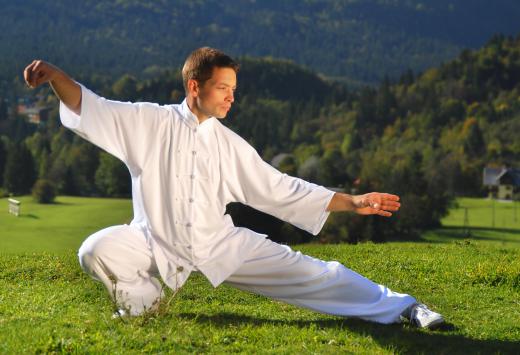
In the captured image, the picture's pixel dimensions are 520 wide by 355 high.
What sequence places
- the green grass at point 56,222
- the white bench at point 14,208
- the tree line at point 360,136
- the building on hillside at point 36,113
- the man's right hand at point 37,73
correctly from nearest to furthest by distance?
1. the man's right hand at point 37,73
2. the green grass at point 56,222
3. the white bench at point 14,208
4. the tree line at point 360,136
5. the building on hillside at point 36,113

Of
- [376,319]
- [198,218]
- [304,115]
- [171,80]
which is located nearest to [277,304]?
[376,319]

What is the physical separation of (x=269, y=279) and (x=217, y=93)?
4.31ft

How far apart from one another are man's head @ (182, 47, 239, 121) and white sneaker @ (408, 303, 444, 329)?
1933 mm

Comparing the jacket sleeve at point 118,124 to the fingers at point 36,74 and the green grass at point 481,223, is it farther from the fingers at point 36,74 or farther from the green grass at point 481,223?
the green grass at point 481,223

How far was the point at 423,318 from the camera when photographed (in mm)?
5621

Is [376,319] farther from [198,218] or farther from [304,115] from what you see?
[304,115]

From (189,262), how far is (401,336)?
4.88ft

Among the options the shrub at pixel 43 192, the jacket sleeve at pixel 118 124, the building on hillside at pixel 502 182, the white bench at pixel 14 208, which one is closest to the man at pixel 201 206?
the jacket sleeve at pixel 118 124

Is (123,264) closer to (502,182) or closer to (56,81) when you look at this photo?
(56,81)

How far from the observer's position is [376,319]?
223 inches

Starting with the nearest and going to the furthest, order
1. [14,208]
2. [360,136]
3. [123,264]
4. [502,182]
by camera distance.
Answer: [123,264]
[14,208]
[502,182]
[360,136]

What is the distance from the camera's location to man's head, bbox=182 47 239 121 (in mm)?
5348

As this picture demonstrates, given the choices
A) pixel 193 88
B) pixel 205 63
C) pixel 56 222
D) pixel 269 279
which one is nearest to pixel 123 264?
pixel 269 279

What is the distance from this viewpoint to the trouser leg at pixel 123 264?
5.18 meters
